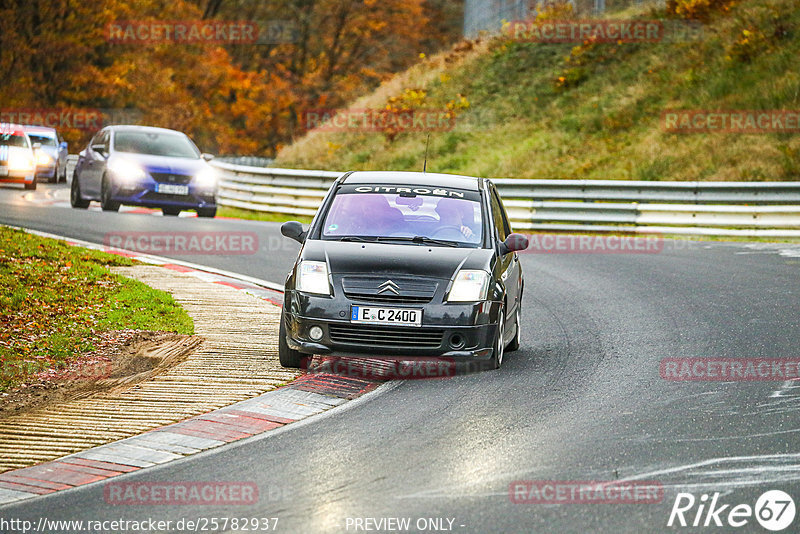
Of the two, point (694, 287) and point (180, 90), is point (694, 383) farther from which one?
point (180, 90)

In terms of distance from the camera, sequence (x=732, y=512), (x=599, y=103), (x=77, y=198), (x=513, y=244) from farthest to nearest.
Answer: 1. (x=599, y=103)
2. (x=77, y=198)
3. (x=513, y=244)
4. (x=732, y=512)

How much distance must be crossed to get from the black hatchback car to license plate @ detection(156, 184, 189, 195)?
13.1m

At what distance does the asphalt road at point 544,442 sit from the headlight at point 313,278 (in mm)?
988

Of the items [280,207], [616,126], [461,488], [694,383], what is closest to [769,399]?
[694,383]

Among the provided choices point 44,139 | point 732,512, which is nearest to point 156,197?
point 44,139

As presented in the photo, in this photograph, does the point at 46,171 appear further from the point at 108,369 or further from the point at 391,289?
the point at 391,289

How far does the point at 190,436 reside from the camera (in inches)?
295

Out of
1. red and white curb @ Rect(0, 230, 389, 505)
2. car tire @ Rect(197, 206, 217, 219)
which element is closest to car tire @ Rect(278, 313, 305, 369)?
red and white curb @ Rect(0, 230, 389, 505)

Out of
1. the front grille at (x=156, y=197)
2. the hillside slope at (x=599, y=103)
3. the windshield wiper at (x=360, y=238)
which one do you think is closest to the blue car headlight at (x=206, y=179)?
the front grille at (x=156, y=197)

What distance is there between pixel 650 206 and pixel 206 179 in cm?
878

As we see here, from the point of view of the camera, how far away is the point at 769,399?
846 cm

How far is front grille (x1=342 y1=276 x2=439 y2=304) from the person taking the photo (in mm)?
9188

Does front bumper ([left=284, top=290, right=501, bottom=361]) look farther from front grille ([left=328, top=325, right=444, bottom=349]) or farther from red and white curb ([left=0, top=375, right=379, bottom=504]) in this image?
red and white curb ([left=0, top=375, right=379, bottom=504])

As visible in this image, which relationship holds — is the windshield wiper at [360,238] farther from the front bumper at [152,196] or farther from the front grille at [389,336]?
the front bumper at [152,196]
